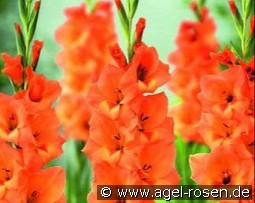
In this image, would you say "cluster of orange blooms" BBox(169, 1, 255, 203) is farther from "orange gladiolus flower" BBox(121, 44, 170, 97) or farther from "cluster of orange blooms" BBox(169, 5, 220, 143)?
"cluster of orange blooms" BBox(169, 5, 220, 143)

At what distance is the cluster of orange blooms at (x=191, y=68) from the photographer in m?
2.16

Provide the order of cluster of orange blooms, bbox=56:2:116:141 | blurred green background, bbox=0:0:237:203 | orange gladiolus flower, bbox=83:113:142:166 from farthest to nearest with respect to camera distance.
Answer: blurred green background, bbox=0:0:237:203 → cluster of orange blooms, bbox=56:2:116:141 → orange gladiolus flower, bbox=83:113:142:166

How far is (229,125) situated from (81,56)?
3.23 ft

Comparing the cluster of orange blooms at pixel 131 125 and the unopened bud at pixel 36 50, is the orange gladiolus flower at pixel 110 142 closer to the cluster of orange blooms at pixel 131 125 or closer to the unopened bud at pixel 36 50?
the cluster of orange blooms at pixel 131 125

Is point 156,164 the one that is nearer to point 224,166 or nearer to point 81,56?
point 224,166

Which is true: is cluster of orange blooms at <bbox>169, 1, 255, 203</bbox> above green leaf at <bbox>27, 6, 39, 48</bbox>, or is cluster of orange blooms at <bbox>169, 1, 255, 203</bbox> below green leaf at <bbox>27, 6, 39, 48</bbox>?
below

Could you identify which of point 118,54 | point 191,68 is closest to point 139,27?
point 118,54

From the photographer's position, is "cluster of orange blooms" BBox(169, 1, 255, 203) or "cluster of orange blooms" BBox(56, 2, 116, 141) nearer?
"cluster of orange blooms" BBox(169, 1, 255, 203)

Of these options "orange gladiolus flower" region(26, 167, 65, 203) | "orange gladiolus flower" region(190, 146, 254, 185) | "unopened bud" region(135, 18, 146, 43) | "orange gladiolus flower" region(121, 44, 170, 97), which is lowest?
"orange gladiolus flower" region(26, 167, 65, 203)

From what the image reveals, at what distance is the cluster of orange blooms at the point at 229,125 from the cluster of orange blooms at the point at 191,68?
0.65 m

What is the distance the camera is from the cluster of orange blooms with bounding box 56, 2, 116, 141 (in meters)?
2.36

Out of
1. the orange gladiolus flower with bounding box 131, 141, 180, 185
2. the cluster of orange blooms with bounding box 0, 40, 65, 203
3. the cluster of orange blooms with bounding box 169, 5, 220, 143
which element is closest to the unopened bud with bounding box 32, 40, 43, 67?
the cluster of orange blooms with bounding box 0, 40, 65, 203

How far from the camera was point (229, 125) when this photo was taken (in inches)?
57.0

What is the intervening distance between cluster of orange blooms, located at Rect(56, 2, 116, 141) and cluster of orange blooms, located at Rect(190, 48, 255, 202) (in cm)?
88
